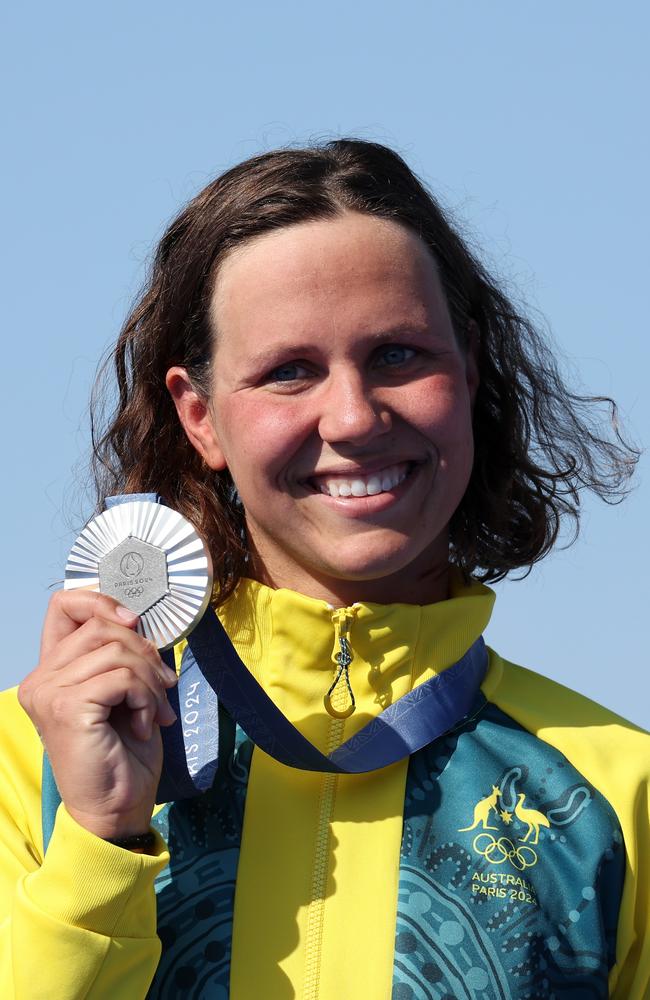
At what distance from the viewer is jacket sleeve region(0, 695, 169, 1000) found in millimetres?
3707

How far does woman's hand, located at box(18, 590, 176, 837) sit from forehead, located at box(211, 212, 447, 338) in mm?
955

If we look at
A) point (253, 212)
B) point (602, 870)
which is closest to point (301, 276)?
point (253, 212)

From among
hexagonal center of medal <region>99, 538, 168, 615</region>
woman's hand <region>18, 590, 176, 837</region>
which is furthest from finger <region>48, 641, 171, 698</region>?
hexagonal center of medal <region>99, 538, 168, 615</region>

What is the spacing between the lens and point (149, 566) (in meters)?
3.99

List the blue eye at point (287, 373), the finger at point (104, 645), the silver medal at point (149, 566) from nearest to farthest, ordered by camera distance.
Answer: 1. the finger at point (104, 645)
2. the silver medal at point (149, 566)
3. the blue eye at point (287, 373)

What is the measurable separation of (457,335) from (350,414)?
25.1 inches

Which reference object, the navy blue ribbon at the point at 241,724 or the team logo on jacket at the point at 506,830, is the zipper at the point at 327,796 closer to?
the navy blue ribbon at the point at 241,724

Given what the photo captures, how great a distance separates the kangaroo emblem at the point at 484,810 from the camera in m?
4.28

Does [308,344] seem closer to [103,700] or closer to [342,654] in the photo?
[342,654]

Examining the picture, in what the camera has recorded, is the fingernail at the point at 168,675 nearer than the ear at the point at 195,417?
Yes

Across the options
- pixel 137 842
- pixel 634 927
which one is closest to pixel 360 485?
pixel 137 842

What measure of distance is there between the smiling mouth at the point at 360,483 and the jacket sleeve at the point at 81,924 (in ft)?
3.47

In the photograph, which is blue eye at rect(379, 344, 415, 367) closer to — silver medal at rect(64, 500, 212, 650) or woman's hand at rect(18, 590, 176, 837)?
silver medal at rect(64, 500, 212, 650)

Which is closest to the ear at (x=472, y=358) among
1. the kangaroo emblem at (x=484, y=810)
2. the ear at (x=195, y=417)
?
the ear at (x=195, y=417)
